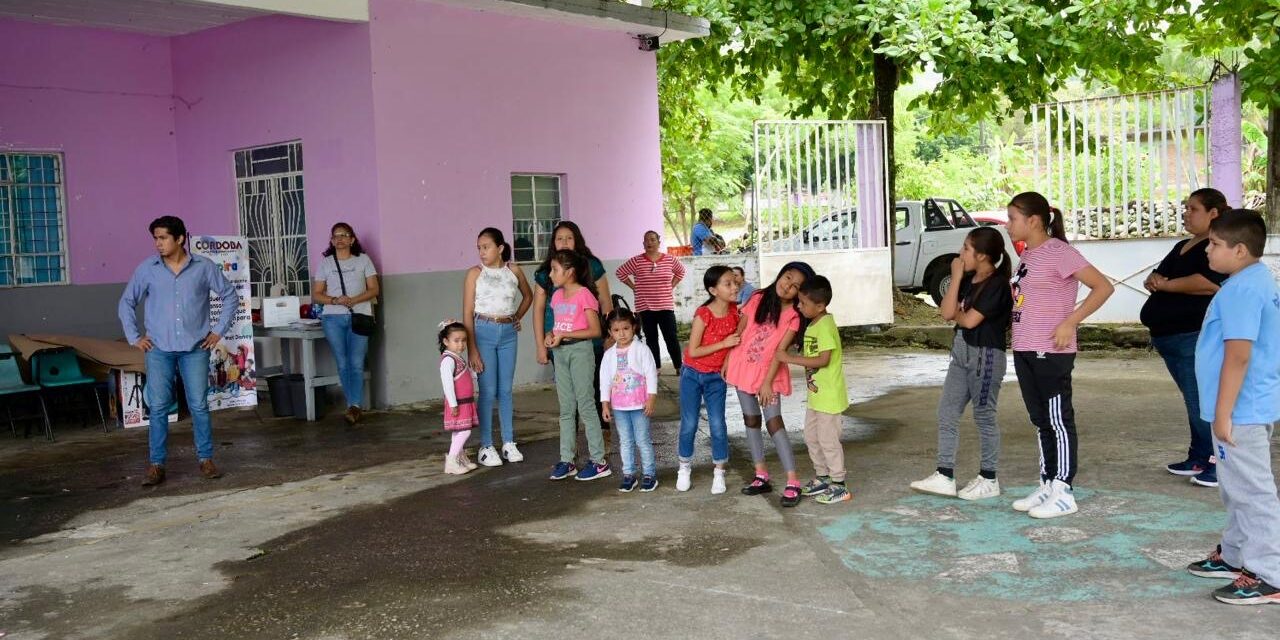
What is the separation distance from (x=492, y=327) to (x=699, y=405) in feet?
5.71

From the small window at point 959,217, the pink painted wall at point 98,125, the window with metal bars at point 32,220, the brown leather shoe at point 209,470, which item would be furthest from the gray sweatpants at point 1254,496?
the small window at point 959,217

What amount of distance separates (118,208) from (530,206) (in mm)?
4212

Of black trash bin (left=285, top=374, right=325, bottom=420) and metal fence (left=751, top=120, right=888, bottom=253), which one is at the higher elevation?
metal fence (left=751, top=120, right=888, bottom=253)

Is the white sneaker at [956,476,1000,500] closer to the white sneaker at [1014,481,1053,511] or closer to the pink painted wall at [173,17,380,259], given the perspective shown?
the white sneaker at [1014,481,1053,511]

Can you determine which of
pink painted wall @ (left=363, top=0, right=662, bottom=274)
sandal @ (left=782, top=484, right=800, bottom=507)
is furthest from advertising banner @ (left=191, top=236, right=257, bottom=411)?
sandal @ (left=782, top=484, right=800, bottom=507)

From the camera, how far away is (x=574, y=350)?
7414 mm

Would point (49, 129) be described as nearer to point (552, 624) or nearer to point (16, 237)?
point (16, 237)

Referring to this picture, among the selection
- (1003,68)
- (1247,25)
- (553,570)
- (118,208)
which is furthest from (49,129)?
(1247,25)

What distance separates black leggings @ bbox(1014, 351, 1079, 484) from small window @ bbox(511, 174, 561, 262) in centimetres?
704

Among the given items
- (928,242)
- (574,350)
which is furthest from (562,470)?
(928,242)

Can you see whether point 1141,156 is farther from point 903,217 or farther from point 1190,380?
point 1190,380

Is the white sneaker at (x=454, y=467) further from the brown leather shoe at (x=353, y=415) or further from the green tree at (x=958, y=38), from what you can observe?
the green tree at (x=958, y=38)

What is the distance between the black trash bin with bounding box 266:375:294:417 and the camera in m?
10.9

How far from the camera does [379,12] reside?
10.9 meters
